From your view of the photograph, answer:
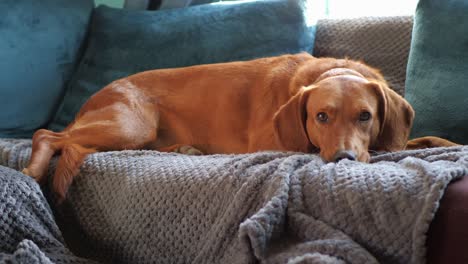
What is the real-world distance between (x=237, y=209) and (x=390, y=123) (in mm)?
630

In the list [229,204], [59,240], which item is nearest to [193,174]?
[229,204]

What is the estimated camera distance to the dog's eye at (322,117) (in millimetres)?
1621

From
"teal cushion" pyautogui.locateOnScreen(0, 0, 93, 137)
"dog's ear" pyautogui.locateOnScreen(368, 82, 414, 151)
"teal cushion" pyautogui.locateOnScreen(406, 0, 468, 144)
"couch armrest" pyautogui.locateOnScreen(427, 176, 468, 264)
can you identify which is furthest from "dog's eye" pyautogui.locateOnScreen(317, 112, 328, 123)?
"teal cushion" pyautogui.locateOnScreen(0, 0, 93, 137)

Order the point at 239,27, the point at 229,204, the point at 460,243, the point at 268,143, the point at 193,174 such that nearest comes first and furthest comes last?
1. the point at 460,243
2. the point at 229,204
3. the point at 193,174
4. the point at 268,143
5. the point at 239,27

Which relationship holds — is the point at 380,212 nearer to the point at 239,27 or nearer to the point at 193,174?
the point at 193,174

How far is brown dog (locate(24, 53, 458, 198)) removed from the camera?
1612 mm

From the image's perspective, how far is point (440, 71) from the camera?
6.46 feet

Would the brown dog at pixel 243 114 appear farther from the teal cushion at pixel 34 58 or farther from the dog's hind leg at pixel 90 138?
the teal cushion at pixel 34 58

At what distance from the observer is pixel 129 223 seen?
60.6 inches

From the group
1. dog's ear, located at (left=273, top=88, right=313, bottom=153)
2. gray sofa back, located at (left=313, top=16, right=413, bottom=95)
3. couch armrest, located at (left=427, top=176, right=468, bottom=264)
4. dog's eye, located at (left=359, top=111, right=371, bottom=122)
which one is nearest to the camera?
couch armrest, located at (left=427, top=176, right=468, bottom=264)

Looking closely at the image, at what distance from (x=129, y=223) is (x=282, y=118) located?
21.8 inches

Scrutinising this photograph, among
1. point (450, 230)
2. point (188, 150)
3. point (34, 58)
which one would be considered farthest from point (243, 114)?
point (450, 230)

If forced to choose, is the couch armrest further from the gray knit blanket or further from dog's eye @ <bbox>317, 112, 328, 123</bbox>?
dog's eye @ <bbox>317, 112, 328, 123</bbox>

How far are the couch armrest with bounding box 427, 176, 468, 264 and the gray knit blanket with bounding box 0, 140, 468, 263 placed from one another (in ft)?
0.08
